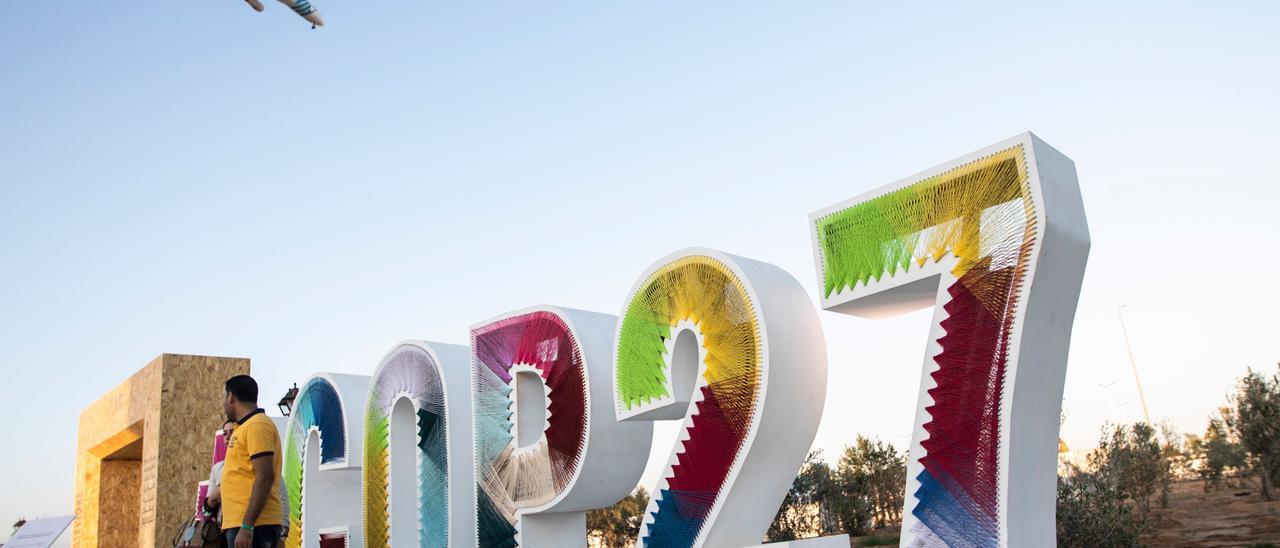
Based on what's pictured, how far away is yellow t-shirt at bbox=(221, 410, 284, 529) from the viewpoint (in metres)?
5.82

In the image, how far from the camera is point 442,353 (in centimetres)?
945

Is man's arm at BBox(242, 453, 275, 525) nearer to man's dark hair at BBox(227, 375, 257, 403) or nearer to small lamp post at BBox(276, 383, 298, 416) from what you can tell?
man's dark hair at BBox(227, 375, 257, 403)

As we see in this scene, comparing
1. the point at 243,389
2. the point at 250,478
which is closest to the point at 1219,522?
the point at 250,478

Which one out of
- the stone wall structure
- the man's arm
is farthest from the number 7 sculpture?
the stone wall structure

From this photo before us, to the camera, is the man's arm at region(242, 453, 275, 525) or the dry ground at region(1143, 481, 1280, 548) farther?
the dry ground at region(1143, 481, 1280, 548)

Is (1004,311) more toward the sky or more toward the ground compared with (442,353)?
more toward the ground

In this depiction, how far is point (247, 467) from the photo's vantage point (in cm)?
598

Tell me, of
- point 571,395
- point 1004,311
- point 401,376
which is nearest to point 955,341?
point 1004,311

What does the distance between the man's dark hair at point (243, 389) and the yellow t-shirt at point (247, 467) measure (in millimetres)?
155

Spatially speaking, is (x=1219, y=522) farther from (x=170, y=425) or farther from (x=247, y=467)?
(x=170, y=425)

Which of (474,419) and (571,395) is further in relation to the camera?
(474,419)

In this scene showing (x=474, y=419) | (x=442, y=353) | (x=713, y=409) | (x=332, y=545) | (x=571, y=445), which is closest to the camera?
(x=713, y=409)

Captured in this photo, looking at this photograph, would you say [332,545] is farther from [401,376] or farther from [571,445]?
[571,445]

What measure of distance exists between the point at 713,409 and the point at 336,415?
5.66 m
